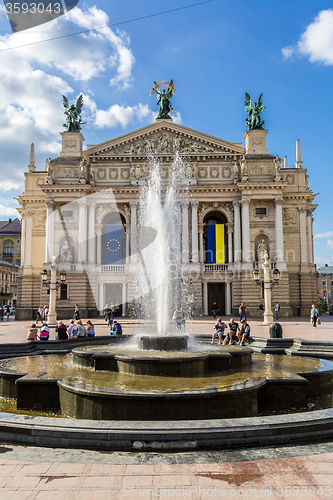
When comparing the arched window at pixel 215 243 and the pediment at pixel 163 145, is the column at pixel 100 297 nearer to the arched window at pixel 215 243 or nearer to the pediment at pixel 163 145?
the arched window at pixel 215 243

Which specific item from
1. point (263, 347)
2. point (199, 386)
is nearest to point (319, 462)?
point (199, 386)

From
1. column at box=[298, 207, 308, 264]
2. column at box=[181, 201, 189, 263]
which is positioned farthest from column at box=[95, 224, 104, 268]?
column at box=[298, 207, 308, 264]

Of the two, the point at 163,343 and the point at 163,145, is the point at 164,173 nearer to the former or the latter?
the point at 163,145

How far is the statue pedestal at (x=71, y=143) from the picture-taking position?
49031 mm

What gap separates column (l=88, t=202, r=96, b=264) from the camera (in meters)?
47.4

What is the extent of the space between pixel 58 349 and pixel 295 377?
10134mm

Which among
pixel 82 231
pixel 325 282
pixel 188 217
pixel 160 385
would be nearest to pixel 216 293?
pixel 188 217

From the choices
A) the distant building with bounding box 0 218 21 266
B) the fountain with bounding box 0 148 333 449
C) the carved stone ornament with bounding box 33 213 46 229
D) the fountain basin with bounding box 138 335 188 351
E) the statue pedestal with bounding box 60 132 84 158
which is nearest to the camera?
the fountain with bounding box 0 148 333 449

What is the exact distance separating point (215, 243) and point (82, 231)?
1491 cm

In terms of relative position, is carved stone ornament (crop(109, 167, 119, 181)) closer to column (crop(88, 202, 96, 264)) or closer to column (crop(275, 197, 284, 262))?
column (crop(88, 202, 96, 264))

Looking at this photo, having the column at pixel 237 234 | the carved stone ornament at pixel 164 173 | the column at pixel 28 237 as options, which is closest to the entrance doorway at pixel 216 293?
the column at pixel 237 234

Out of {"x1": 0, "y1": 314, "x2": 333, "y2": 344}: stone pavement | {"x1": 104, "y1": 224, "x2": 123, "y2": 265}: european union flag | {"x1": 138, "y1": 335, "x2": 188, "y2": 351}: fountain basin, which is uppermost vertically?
{"x1": 104, "y1": 224, "x2": 123, "y2": 265}: european union flag

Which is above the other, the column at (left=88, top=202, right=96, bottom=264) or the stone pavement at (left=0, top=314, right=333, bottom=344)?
the column at (left=88, top=202, right=96, bottom=264)

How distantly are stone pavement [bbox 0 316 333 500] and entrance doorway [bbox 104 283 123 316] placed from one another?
4120cm
